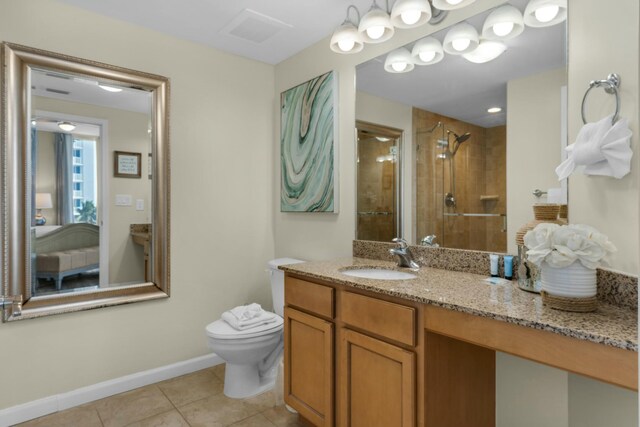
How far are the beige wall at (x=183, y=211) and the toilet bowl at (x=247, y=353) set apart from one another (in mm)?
502

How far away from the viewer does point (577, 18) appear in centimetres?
138

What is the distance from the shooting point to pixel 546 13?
149 centimetres

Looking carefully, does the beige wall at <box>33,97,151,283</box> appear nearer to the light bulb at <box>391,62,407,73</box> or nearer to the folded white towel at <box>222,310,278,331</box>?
the folded white towel at <box>222,310,278,331</box>

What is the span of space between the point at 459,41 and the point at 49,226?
8.28 feet

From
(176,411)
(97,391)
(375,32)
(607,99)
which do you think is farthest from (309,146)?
(97,391)

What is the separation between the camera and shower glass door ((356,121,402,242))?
2.18 meters

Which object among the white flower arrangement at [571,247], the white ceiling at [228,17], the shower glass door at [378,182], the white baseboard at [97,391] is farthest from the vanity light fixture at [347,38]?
Result: the white baseboard at [97,391]

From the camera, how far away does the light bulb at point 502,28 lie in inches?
63.7

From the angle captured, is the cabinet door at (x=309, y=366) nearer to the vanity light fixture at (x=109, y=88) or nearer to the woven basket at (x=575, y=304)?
the woven basket at (x=575, y=304)

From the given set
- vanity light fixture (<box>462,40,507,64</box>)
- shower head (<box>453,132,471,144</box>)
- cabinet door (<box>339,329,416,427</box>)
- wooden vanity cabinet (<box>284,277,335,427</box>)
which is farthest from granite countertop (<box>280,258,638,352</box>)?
vanity light fixture (<box>462,40,507,64</box>)

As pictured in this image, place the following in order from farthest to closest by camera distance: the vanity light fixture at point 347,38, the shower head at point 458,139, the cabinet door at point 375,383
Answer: the vanity light fixture at point 347,38
the shower head at point 458,139
the cabinet door at point 375,383

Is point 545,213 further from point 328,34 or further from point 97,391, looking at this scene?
point 97,391

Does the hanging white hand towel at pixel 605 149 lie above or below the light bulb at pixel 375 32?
below

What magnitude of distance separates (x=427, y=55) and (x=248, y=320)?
6.22 ft
